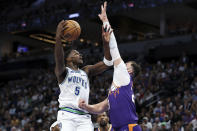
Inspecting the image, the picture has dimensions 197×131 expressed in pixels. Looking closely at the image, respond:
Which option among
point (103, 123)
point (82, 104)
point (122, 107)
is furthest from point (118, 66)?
point (103, 123)

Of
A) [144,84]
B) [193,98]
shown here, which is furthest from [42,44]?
[193,98]

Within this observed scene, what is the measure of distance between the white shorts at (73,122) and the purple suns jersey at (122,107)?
0.83 metres

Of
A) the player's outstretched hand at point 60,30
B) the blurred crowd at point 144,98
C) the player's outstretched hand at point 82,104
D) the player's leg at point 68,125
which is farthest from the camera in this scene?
the blurred crowd at point 144,98

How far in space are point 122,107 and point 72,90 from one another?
1084 mm

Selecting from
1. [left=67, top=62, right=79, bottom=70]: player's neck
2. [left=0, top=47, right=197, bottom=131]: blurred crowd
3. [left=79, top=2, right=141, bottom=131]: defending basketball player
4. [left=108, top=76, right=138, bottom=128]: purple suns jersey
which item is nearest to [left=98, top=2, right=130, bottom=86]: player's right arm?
[left=79, top=2, right=141, bottom=131]: defending basketball player

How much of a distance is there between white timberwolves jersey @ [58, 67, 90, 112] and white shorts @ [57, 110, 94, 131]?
5.6 inches

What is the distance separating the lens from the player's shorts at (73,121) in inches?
220

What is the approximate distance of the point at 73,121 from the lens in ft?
18.5

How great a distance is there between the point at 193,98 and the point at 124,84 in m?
10.00

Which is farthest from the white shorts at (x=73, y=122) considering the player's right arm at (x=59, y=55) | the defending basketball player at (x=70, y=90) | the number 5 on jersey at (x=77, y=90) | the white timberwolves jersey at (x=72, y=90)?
the player's right arm at (x=59, y=55)

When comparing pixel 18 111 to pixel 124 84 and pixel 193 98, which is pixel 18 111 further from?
pixel 124 84

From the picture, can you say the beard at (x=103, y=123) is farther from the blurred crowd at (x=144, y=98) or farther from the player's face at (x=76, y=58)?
the player's face at (x=76, y=58)

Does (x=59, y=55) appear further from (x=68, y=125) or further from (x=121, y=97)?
(x=121, y=97)

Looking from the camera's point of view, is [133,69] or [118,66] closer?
[118,66]
